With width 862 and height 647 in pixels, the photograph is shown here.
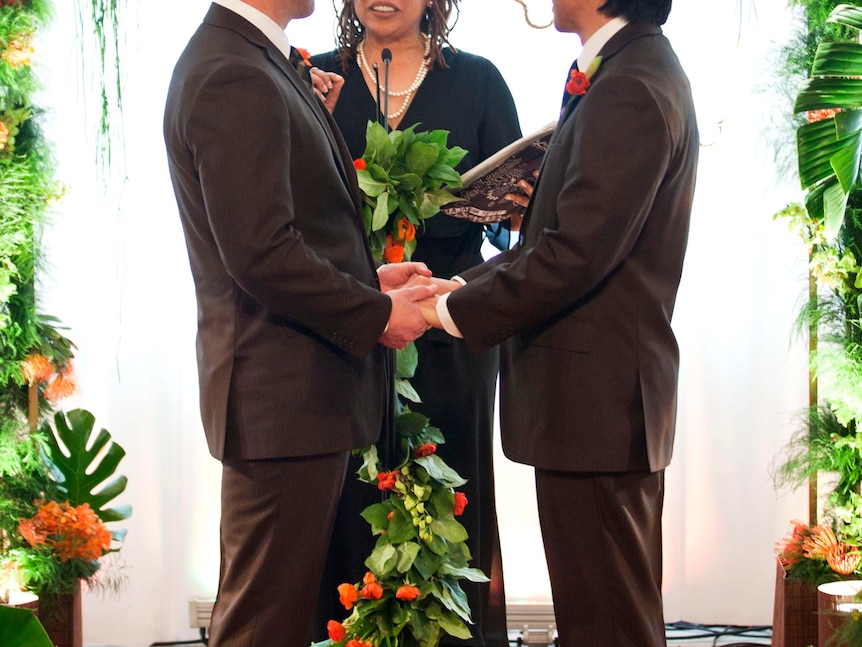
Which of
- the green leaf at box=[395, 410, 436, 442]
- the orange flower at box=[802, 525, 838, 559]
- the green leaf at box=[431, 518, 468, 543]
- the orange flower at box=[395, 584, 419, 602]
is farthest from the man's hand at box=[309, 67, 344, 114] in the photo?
the orange flower at box=[802, 525, 838, 559]

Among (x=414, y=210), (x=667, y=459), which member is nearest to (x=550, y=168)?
(x=414, y=210)

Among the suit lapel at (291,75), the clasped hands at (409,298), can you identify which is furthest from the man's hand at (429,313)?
the suit lapel at (291,75)

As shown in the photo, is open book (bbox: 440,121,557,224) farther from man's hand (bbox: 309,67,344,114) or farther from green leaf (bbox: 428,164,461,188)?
man's hand (bbox: 309,67,344,114)

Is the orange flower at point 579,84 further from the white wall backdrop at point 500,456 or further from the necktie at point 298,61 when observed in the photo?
the white wall backdrop at point 500,456

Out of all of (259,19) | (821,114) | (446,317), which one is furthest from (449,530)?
(821,114)

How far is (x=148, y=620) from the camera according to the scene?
126 inches

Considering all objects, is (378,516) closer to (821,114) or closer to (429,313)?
(429,313)

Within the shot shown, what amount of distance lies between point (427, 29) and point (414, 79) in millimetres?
140

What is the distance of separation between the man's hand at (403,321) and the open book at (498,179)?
0.34m

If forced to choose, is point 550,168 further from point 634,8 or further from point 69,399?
point 69,399

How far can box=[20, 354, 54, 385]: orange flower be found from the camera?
2.66m

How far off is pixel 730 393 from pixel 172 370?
170cm

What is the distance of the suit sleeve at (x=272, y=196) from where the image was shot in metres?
1.70

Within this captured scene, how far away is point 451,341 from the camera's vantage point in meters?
2.57
